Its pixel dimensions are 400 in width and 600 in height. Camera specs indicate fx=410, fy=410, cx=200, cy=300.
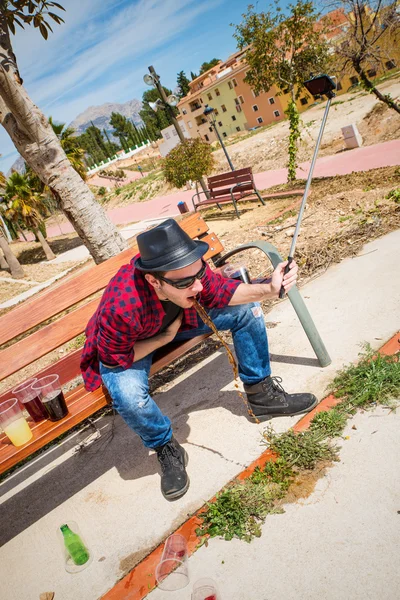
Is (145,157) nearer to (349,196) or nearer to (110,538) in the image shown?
(349,196)

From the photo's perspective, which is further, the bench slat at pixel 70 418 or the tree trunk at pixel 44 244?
the tree trunk at pixel 44 244

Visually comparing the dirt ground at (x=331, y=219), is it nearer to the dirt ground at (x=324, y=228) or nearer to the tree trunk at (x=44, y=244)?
the dirt ground at (x=324, y=228)

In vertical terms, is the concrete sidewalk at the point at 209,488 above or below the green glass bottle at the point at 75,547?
below

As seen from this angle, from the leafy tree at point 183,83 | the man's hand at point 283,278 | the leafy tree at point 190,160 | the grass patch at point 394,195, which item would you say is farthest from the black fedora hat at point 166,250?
the leafy tree at point 183,83

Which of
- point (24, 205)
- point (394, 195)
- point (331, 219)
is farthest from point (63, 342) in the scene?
point (24, 205)

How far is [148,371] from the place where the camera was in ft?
8.13

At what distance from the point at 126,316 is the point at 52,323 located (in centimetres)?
120

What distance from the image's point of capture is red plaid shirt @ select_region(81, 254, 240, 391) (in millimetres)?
2105

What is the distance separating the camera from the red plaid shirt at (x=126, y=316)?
2105 mm

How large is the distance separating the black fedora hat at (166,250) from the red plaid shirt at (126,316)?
0.16m

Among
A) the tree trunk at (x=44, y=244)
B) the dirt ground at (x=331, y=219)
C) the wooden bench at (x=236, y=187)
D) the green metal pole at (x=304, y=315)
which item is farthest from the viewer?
the tree trunk at (x=44, y=244)

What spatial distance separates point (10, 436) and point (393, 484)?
1938 mm

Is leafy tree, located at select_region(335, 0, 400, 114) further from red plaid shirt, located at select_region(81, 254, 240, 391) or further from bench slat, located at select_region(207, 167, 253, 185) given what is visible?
red plaid shirt, located at select_region(81, 254, 240, 391)

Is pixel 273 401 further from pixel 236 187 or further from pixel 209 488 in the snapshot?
pixel 236 187
